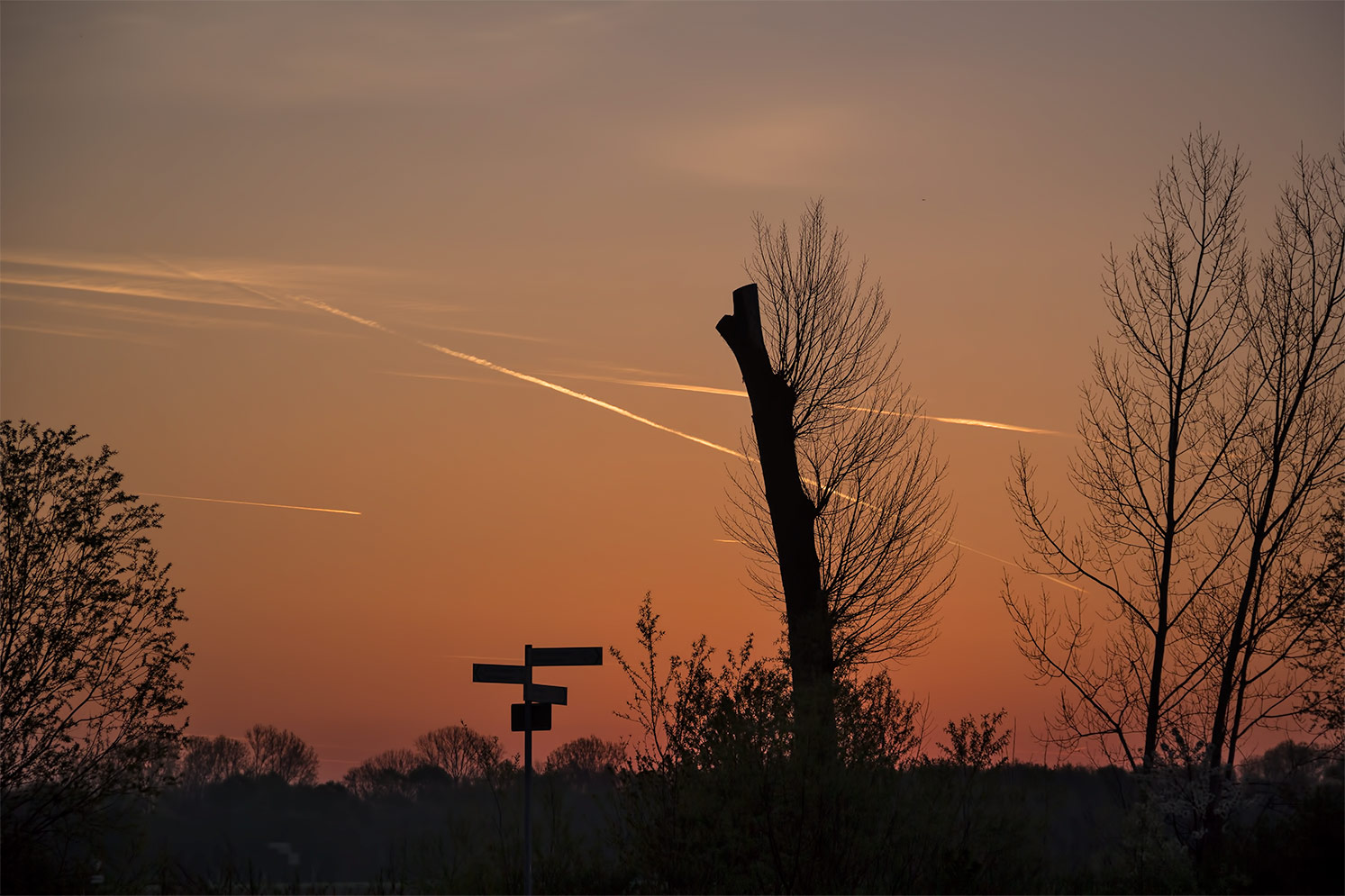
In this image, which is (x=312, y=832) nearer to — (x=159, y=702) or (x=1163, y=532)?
(x=159, y=702)

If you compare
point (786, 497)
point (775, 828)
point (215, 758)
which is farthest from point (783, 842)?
point (215, 758)

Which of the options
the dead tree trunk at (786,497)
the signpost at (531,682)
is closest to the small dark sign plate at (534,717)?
the signpost at (531,682)

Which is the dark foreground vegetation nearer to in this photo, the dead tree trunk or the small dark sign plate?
the small dark sign plate

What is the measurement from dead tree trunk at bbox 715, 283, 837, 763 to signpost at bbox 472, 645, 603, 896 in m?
4.19

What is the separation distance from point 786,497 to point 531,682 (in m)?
7.50

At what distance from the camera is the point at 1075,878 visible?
63.2 feet

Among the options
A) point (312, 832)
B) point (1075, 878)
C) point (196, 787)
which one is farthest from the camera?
point (312, 832)

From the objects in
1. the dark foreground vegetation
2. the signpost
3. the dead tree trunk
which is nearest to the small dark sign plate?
the signpost

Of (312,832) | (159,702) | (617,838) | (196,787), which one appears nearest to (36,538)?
(159,702)

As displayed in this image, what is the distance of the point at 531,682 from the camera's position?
1591cm

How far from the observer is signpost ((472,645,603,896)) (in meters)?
15.9

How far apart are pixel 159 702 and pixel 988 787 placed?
10.8 metres

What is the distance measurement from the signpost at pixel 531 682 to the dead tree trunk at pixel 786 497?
4.19 m

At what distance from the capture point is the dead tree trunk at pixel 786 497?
2111 cm
